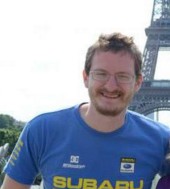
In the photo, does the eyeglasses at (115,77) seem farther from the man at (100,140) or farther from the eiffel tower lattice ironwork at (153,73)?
the eiffel tower lattice ironwork at (153,73)

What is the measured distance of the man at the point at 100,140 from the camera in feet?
8.39

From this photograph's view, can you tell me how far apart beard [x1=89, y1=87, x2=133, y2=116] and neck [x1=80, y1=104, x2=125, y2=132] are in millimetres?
53

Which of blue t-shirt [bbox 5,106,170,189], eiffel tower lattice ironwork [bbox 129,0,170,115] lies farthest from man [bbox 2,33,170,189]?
eiffel tower lattice ironwork [bbox 129,0,170,115]

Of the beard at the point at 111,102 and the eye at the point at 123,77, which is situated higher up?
the eye at the point at 123,77

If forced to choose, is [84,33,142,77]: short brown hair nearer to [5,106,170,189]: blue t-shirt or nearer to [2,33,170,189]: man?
[2,33,170,189]: man

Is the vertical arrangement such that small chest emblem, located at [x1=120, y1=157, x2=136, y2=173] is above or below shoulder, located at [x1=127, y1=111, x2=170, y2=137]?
below

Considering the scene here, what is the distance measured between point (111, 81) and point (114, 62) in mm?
92

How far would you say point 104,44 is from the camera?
2574 millimetres

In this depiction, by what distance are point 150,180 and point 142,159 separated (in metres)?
0.11

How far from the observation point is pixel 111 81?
2539mm

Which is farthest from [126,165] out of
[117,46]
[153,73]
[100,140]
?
[153,73]

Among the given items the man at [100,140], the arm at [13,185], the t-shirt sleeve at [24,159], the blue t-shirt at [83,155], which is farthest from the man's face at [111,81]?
the arm at [13,185]

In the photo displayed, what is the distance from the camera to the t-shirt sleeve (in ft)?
8.73

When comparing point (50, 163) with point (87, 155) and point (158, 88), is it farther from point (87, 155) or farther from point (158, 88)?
point (158, 88)
